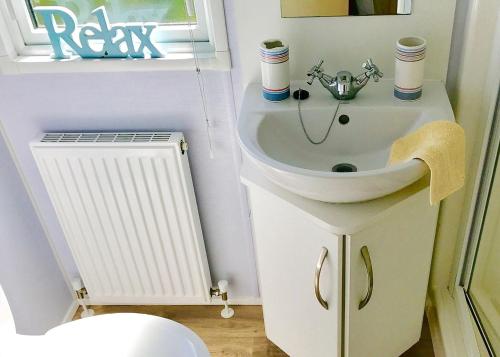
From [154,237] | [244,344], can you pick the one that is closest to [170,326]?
[154,237]

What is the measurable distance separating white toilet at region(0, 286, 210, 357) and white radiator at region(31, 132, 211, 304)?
1.40 feet

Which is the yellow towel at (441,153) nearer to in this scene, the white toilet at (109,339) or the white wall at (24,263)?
the white toilet at (109,339)

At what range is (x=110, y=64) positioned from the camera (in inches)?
63.5

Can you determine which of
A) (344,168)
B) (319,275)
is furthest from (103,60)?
(319,275)

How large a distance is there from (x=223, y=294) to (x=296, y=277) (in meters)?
0.57

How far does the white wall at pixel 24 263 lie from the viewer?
182 centimetres

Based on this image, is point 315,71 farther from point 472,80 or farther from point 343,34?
point 472,80

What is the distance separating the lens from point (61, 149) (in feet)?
5.61

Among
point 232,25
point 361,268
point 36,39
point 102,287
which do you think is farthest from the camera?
point 102,287

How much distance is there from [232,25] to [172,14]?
21 centimetres

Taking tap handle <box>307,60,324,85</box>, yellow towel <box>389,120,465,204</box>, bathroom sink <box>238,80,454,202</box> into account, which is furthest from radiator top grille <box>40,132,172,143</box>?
yellow towel <box>389,120,465,204</box>

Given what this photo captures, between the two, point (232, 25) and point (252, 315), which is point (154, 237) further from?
point (232, 25)

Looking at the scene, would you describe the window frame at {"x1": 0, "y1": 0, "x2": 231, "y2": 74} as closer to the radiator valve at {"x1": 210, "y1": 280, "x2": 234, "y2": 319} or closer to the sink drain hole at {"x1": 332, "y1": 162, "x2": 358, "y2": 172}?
the sink drain hole at {"x1": 332, "y1": 162, "x2": 358, "y2": 172}

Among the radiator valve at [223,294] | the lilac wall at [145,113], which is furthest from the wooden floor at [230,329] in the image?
the lilac wall at [145,113]
